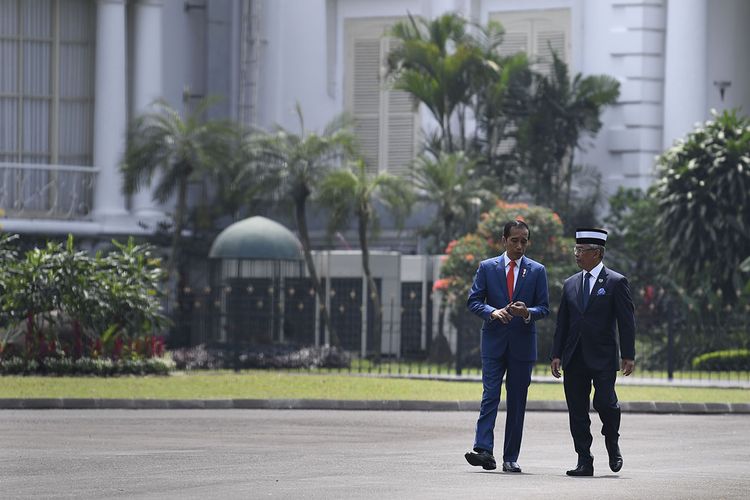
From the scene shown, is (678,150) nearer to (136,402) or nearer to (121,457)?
(136,402)

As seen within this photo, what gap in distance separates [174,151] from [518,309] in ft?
78.3

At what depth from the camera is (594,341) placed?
1363 cm

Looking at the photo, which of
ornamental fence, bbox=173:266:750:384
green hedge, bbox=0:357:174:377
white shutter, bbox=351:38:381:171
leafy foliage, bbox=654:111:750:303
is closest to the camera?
green hedge, bbox=0:357:174:377

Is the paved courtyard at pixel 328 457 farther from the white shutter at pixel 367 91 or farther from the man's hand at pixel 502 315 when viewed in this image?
the white shutter at pixel 367 91

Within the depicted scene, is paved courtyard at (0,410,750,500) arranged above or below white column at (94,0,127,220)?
below

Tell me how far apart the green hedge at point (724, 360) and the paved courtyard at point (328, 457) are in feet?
32.8

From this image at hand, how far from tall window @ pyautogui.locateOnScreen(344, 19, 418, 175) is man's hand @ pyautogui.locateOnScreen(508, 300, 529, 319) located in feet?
93.8

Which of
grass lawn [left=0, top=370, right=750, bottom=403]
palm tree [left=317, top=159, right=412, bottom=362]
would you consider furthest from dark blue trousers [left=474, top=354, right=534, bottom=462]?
palm tree [left=317, top=159, right=412, bottom=362]

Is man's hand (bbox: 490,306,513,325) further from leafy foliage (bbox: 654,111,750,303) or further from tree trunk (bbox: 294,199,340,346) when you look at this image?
leafy foliage (bbox: 654,111,750,303)

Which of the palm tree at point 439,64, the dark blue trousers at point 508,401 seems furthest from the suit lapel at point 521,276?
the palm tree at point 439,64

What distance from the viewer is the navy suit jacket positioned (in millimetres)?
13883

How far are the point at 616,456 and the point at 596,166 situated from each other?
27.0 metres

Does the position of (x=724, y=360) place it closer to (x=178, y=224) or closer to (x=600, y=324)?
(x=178, y=224)

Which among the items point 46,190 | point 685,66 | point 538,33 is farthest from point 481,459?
point 538,33
